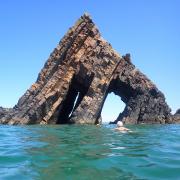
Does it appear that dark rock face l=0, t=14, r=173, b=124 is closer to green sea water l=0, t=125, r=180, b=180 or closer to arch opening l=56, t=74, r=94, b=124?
arch opening l=56, t=74, r=94, b=124

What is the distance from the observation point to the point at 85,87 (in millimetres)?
54906

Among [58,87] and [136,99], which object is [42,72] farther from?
[136,99]

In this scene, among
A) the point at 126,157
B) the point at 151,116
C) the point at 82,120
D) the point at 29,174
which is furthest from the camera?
the point at 151,116

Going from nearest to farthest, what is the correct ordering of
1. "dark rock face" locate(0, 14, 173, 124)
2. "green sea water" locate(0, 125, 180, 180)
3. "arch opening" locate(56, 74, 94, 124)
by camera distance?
1. "green sea water" locate(0, 125, 180, 180)
2. "dark rock face" locate(0, 14, 173, 124)
3. "arch opening" locate(56, 74, 94, 124)

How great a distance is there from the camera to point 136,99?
56375 millimetres

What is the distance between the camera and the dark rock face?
4956 cm

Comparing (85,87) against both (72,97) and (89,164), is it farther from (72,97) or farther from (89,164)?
(89,164)

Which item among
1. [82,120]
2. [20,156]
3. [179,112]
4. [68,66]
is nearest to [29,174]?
[20,156]

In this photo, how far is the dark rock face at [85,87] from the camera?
163 feet

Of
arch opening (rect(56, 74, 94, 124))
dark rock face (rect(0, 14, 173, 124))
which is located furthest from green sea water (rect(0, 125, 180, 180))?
arch opening (rect(56, 74, 94, 124))

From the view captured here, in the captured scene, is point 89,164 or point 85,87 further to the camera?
point 85,87

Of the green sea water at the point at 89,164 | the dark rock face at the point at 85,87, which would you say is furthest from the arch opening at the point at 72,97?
the green sea water at the point at 89,164

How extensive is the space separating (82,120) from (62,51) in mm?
12400

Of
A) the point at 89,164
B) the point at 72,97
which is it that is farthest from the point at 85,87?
the point at 89,164
